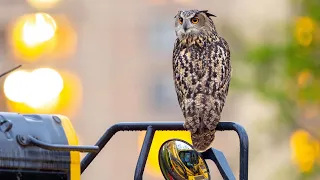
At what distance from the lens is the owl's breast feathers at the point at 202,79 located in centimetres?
421

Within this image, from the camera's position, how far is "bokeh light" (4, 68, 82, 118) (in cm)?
1580

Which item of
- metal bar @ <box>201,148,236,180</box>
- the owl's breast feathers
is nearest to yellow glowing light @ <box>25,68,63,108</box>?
the owl's breast feathers

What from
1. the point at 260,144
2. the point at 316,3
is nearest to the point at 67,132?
the point at 316,3

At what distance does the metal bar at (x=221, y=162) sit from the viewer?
2760 mm

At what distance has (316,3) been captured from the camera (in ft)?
33.6

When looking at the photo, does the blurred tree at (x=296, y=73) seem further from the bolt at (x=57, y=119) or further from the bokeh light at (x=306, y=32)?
the bolt at (x=57, y=119)

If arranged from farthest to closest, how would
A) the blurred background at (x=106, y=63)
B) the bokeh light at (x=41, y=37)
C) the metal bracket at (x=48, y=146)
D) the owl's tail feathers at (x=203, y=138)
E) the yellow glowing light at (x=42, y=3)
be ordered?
the yellow glowing light at (x=42, y=3)
the bokeh light at (x=41, y=37)
the blurred background at (x=106, y=63)
the owl's tail feathers at (x=203, y=138)
the metal bracket at (x=48, y=146)

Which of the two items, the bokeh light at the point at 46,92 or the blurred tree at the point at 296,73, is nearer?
the blurred tree at the point at 296,73

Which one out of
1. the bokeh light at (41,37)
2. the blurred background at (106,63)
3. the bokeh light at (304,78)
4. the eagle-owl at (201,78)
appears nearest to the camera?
the eagle-owl at (201,78)

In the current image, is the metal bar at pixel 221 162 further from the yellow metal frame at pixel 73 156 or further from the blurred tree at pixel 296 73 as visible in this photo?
the blurred tree at pixel 296 73

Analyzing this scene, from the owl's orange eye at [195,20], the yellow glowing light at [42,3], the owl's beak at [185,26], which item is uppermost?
the owl's orange eye at [195,20]

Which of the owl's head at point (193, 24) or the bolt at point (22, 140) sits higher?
the bolt at point (22, 140)

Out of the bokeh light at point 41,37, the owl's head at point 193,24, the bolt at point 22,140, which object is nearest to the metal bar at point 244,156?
the bolt at point 22,140

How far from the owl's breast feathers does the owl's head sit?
0.67ft
